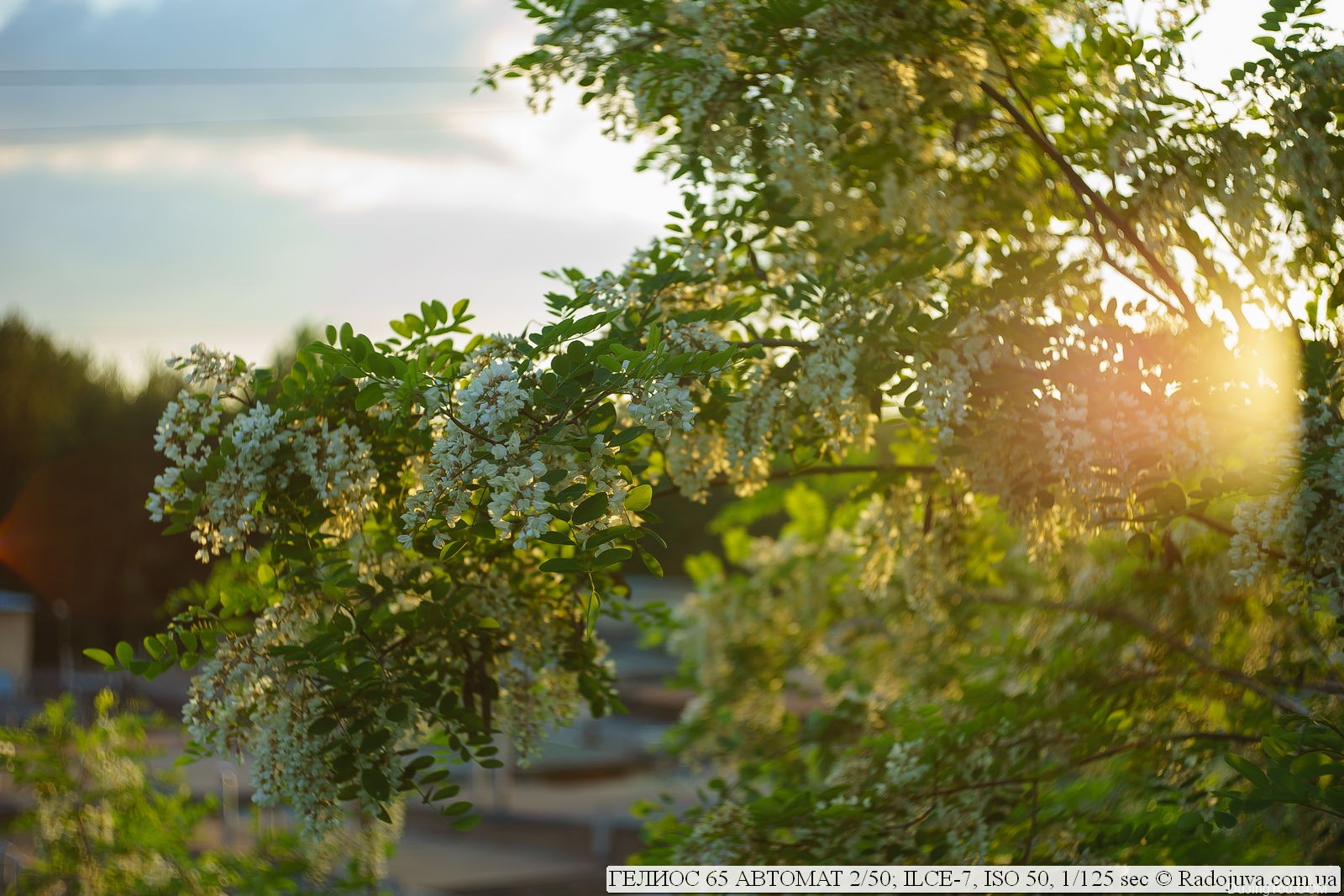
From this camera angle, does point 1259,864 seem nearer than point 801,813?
Yes

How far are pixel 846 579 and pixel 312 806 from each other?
13.8ft

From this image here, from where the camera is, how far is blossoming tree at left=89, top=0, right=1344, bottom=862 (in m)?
3.19

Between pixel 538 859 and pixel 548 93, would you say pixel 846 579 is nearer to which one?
pixel 548 93

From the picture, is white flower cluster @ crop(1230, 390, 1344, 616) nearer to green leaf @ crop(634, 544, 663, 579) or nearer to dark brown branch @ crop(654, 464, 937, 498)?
dark brown branch @ crop(654, 464, 937, 498)

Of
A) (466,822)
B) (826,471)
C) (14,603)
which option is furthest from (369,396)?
(14,603)

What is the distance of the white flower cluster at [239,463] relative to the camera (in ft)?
10.5

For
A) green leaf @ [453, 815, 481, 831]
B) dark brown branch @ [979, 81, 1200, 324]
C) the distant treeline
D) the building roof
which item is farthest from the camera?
the distant treeline

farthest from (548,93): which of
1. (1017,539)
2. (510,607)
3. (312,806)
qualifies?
(1017,539)

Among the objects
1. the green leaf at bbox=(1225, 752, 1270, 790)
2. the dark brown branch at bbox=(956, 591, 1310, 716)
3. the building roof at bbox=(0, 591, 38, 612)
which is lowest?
the building roof at bbox=(0, 591, 38, 612)

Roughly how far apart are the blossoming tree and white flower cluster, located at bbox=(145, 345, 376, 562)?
0.04 feet

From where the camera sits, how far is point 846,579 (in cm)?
691

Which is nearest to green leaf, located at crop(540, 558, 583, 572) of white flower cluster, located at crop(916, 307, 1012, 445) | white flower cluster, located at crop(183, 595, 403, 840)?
white flower cluster, located at crop(183, 595, 403, 840)

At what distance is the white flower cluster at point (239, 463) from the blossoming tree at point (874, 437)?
0.01m

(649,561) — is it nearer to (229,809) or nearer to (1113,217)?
(1113,217)
